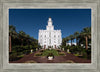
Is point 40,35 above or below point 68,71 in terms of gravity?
above

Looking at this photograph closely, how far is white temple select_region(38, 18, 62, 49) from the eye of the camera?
26812 mm

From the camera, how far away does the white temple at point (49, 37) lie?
26812mm

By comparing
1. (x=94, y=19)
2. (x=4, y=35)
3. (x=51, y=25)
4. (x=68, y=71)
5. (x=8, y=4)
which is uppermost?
(x=51, y=25)

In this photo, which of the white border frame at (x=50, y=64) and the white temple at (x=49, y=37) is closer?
the white border frame at (x=50, y=64)

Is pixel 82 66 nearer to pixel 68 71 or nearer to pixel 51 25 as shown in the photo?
pixel 68 71

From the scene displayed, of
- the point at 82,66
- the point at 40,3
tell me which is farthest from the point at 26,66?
the point at 40,3

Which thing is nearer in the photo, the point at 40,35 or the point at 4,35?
the point at 4,35

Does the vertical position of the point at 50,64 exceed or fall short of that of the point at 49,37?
it falls short

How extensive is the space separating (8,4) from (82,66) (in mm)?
5164

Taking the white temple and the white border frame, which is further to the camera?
the white temple

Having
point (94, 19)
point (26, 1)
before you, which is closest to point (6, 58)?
point (26, 1)

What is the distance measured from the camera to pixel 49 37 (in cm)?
2698

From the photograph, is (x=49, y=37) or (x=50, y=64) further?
(x=49, y=37)

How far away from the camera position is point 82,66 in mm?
5168
